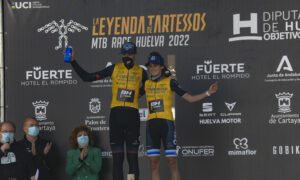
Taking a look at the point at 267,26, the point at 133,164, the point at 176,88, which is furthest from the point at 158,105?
the point at 267,26

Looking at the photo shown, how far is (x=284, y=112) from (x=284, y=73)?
0.56 metres

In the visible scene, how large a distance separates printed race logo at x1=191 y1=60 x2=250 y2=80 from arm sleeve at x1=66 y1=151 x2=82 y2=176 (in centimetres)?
207

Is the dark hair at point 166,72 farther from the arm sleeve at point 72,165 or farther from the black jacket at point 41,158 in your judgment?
the black jacket at point 41,158

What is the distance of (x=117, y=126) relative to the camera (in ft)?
25.4

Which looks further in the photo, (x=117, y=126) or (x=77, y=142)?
(x=77, y=142)

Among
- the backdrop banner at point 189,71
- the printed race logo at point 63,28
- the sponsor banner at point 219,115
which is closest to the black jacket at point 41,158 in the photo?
the backdrop banner at point 189,71

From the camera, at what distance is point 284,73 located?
8.88 meters

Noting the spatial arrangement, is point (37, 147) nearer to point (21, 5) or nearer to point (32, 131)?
point (32, 131)

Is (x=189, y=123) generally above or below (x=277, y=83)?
below

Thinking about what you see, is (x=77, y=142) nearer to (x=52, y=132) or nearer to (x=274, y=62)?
(x=52, y=132)

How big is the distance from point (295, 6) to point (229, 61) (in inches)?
48.3

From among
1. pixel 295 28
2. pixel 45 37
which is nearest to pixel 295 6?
pixel 295 28

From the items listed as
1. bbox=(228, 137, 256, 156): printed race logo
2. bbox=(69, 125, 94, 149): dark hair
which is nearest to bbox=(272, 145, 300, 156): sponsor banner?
bbox=(228, 137, 256, 156): printed race logo

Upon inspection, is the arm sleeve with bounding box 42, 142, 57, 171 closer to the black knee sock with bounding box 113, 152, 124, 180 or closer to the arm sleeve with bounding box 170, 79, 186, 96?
the black knee sock with bounding box 113, 152, 124, 180
